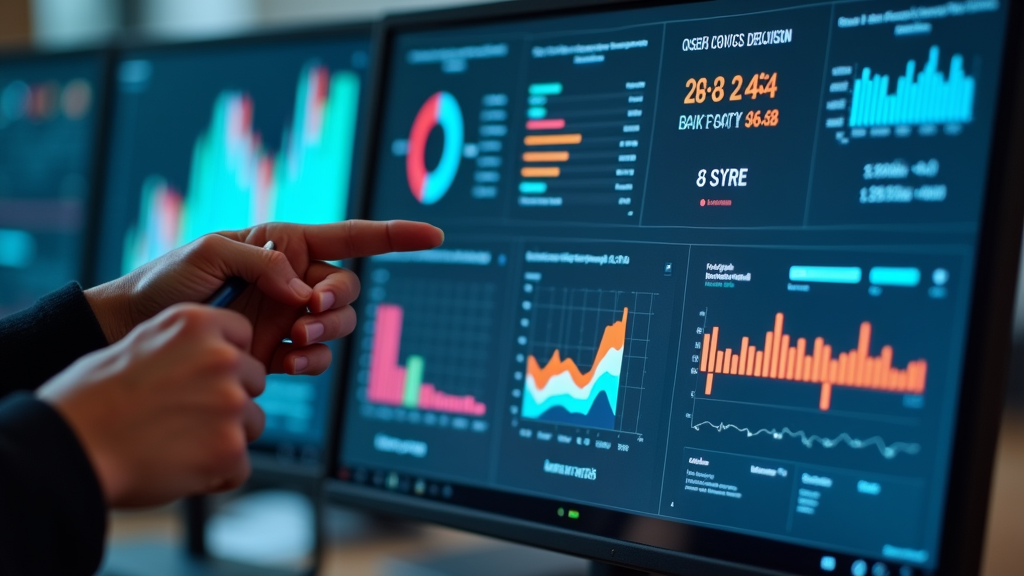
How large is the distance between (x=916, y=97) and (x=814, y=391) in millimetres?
240

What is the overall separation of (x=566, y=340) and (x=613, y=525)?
174 mm

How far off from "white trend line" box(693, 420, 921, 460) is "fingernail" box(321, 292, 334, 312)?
34 centimetres

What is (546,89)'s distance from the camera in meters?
0.92

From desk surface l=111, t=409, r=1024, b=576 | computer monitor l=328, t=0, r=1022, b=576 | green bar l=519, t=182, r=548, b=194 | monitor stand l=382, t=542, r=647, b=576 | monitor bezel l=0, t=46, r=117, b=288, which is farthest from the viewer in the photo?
monitor bezel l=0, t=46, r=117, b=288

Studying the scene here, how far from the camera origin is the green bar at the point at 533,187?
911mm

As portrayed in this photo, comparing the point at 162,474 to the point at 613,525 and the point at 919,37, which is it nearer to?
the point at 613,525

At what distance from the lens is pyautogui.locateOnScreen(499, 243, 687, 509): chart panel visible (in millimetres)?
809

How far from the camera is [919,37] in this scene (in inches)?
28.2

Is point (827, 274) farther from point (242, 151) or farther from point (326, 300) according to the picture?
point (242, 151)

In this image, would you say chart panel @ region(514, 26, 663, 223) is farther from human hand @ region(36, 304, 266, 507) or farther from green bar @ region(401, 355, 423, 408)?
human hand @ region(36, 304, 266, 507)

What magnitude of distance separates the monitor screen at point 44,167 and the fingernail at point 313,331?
29.7 inches

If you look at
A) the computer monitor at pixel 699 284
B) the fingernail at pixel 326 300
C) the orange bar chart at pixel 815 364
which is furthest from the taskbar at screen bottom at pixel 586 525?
the fingernail at pixel 326 300

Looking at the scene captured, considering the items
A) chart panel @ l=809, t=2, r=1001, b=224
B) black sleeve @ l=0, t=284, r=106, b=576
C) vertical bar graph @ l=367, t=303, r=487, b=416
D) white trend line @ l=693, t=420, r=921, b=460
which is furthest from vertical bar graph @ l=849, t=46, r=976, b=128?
black sleeve @ l=0, t=284, r=106, b=576

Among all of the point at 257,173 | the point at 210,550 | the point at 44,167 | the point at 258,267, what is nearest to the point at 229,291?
the point at 258,267
